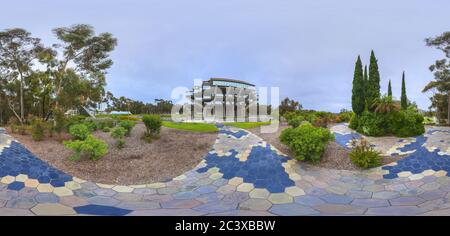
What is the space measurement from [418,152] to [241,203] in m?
6.55

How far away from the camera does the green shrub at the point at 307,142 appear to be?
7.80 meters

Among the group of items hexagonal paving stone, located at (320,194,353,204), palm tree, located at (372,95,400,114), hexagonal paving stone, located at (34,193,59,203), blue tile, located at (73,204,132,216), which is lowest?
hexagonal paving stone, located at (320,194,353,204)

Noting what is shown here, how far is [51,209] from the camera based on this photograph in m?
5.04

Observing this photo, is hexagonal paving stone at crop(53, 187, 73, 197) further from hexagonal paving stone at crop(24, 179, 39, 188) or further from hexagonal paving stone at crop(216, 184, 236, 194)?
hexagonal paving stone at crop(216, 184, 236, 194)

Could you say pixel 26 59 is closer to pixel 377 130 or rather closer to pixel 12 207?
pixel 12 207

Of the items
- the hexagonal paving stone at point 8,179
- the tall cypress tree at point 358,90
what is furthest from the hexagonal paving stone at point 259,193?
the tall cypress tree at point 358,90

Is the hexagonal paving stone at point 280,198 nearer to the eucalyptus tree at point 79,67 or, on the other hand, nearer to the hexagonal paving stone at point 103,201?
the hexagonal paving stone at point 103,201

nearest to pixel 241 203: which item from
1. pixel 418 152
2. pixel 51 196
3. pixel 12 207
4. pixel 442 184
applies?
pixel 51 196

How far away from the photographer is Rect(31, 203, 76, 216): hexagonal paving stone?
486 centimetres

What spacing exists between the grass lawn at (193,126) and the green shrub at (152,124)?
3.52ft

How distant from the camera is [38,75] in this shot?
48.0ft

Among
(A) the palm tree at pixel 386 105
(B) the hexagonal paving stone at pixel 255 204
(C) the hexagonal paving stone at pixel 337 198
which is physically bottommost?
(B) the hexagonal paving stone at pixel 255 204

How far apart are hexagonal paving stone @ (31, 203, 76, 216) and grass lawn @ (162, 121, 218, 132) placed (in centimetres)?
588

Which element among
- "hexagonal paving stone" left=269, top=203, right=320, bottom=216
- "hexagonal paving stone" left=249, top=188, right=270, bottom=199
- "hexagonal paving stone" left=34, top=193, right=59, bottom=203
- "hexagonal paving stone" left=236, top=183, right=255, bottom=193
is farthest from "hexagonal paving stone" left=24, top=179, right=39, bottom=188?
"hexagonal paving stone" left=269, top=203, right=320, bottom=216
